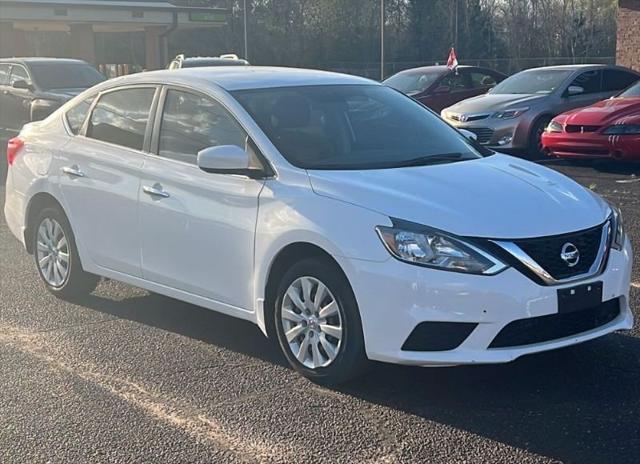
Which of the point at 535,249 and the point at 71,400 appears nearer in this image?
the point at 535,249

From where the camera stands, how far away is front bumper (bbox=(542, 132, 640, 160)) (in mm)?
12539

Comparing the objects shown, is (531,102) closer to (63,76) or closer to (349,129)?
(63,76)

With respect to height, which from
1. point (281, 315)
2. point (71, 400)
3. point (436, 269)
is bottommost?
point (71, 400)

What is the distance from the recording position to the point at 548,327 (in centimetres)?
465

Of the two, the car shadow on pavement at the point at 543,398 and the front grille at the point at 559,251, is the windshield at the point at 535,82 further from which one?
the front grille at the point at 559,251

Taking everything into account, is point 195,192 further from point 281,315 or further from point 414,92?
point 414,92

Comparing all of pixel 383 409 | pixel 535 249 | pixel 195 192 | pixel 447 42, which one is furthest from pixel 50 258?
A: pixel 447 42

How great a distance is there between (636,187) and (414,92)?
765 centimetres

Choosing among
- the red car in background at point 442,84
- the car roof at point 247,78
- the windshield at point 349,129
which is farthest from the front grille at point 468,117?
the windshield at point 349,129

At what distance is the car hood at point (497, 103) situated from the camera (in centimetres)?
1497

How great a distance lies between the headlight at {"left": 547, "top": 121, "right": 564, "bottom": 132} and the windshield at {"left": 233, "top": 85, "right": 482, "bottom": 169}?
25.5 ft

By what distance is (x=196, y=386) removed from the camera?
5066mm

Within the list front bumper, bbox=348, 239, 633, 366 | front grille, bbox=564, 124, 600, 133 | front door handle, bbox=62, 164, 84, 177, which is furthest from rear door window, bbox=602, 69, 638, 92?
front bumper, bbox=348, 239, 633, 366

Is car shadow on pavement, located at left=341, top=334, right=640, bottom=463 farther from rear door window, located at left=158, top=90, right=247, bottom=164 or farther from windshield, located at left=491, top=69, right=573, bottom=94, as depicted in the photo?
windshield, located at left=491, top=69, right=573, bottom=94
